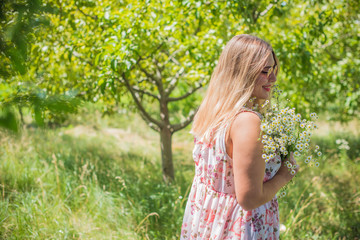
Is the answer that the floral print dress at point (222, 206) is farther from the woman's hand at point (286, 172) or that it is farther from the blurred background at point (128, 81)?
the blurred background at point (128, 81)

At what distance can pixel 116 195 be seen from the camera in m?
3.15

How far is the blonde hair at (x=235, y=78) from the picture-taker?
54.1 inches

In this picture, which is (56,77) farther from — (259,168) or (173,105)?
(173,105)

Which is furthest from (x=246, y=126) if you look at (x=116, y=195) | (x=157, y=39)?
(x=116, y=195)

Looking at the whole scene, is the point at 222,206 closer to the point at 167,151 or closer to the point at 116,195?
the point at 116,195

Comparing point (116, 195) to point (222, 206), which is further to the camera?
point (116, 195)

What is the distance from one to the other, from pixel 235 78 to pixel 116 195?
220 cm

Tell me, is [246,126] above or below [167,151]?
above

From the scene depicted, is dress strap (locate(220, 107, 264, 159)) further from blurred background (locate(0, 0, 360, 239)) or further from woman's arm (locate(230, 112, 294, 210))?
blurred background (locate(0, 0, 360, 239))

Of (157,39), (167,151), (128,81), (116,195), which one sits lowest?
(116,195)

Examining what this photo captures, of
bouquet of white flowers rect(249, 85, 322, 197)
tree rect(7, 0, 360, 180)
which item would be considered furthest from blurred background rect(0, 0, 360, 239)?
bouquet of white flowers rect(249, 85, 322, 197)

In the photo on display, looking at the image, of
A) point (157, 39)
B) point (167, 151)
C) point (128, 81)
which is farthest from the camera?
point (167, 151)

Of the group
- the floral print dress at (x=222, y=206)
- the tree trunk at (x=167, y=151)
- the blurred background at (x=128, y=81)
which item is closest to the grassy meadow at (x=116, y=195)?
the blurred background at (x=128, y=81)

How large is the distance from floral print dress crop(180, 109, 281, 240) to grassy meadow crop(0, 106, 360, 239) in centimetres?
104
